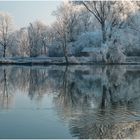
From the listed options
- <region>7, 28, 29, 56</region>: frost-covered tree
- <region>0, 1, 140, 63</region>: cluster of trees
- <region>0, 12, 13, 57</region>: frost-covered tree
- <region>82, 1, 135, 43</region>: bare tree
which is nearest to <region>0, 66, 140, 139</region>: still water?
<region>0, 1, 140, 63</region>: cluster of trees

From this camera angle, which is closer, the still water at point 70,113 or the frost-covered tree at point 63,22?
the still water at point 70,113

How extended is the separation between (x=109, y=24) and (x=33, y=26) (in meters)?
47.8

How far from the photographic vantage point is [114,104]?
15.3 metres

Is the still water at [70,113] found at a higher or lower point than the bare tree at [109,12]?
lower

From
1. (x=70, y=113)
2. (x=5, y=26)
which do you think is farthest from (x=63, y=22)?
(x=70, y=113)

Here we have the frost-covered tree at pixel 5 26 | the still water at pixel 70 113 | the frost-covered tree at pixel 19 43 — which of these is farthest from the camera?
the frost-covered tree at pixel 19 43

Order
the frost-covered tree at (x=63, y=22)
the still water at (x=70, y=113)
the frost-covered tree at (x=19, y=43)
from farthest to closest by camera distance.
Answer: the frost-covered tree at (x=19, y=43) < the frost-covered tree at (x=63, y=22) < the still water at (x=70, y=113)

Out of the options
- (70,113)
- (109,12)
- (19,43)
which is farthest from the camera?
(19,43)

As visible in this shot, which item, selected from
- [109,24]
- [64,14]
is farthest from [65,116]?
[64,14]

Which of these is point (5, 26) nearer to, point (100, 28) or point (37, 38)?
point (37, 38)

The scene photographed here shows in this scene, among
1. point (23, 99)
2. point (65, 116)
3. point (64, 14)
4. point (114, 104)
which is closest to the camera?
point (65, 116)

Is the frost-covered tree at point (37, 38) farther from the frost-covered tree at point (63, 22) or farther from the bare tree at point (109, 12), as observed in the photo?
the bare tree at point (109, 12)

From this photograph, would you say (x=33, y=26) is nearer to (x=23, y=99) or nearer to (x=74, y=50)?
(x=74, y=50)

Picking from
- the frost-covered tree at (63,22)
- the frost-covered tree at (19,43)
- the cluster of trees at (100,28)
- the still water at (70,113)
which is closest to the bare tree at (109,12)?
the cluster of trees at (100,28)
